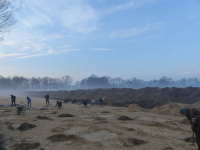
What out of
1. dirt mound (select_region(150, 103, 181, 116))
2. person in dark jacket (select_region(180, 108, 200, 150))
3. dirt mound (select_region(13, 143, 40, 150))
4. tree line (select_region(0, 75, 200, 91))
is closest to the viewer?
person in dark jacket (select_region(180, 108, 200, 150))

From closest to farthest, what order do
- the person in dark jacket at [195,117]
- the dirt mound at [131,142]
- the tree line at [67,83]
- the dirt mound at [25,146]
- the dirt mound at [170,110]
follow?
the person in dark jacket at [195,117]
the dirt mound at [25,146]
the dirt mound at [131,142]
the dirt mound at [170,110]
the tree line at [67,83]

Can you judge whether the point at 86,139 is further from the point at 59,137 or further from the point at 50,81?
the point at 50,81

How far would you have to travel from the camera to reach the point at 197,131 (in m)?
4.86

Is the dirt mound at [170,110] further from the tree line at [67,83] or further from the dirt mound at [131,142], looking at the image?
the tree line at [67,83]

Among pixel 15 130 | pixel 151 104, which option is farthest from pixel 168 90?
pixel 15 130

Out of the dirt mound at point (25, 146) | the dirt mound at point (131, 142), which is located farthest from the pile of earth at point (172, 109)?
the dirt mound at point (25, 146)

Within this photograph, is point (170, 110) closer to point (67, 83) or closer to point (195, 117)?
point (195, 117)

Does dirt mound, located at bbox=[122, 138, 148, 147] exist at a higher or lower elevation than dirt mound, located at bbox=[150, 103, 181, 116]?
higher

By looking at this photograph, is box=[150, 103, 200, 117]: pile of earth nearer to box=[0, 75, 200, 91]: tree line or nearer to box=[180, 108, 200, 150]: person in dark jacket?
box=[180, 108, 200, 150]: person in dark jacket

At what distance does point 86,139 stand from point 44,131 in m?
2.76

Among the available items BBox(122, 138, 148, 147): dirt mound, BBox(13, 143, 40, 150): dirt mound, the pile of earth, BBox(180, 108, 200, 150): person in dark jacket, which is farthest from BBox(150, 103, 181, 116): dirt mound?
BBox(13, 143, 40, 150): dirt mound

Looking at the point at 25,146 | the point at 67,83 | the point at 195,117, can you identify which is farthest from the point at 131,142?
the point at 67,83

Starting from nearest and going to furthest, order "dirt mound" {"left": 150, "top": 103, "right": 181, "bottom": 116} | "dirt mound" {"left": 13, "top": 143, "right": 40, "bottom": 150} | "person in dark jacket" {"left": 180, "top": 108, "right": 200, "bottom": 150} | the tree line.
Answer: "person in dark jacket" {"left": 180, "top": 108, "right": 200, "bottom": 150}, "dirt mound" {"left": 13, "top": 143, "right": 40, "bottom": 150}, "dirt mound" {"left": 150, "top": 103, "right": 181, "bottom": 116}, the tree line

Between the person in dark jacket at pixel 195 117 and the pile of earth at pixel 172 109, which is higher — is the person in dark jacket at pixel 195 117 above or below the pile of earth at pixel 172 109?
above
